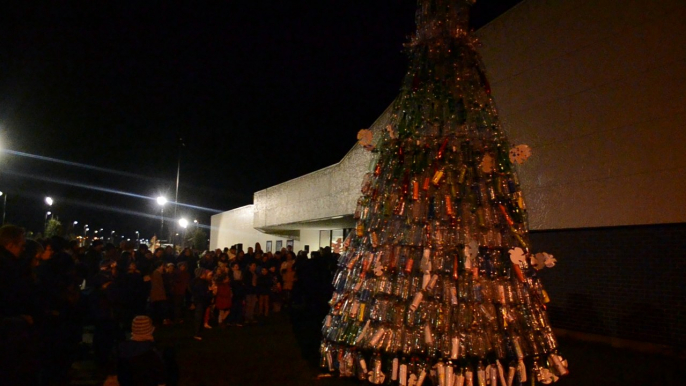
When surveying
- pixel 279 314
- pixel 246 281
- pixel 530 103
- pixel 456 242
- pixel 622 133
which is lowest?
pixel 279 314

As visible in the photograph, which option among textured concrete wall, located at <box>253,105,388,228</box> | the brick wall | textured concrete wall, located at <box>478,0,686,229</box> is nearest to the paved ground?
the brick wall

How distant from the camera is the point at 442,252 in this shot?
19.6ft

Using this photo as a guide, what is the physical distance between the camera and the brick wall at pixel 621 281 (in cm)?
878

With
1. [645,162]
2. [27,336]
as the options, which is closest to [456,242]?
[27,336]

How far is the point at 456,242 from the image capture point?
598 centimetres

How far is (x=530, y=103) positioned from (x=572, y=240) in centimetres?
324

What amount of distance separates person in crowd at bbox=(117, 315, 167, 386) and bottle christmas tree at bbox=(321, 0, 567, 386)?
2472mm

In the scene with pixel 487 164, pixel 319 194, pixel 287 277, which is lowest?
pixel 287 277

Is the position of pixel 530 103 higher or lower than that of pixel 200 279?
higher

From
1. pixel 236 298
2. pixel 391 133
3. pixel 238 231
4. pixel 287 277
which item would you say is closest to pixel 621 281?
pixel 391 133

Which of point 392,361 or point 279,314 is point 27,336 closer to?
point 392,361

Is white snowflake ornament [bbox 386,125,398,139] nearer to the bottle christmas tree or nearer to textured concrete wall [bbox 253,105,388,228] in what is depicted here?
the bottle christmas tree

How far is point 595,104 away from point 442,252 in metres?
6.26

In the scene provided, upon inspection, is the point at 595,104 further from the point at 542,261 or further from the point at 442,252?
the point at 442,252
